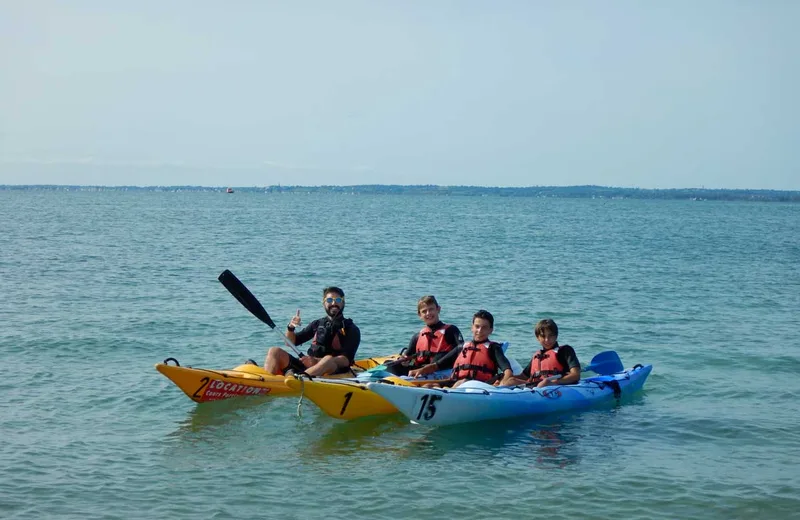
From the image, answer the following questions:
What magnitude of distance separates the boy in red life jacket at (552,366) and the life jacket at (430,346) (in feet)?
3.26

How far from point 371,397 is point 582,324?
8.26 metres

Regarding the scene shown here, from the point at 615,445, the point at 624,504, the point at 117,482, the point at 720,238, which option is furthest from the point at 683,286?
the point at 720,238

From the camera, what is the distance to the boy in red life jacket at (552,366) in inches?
396

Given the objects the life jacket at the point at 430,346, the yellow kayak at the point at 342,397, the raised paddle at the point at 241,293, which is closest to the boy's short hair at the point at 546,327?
the life jacket at the point at 430,346

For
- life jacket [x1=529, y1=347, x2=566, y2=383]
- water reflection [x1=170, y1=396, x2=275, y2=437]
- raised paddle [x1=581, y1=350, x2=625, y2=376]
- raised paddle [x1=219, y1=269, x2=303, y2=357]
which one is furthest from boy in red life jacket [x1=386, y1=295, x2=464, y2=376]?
raised paddle [x1=581, y1=350, x2=625, y2=376]

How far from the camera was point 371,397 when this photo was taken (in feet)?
30.6

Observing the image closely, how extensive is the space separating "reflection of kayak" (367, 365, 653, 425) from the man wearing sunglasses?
1.53 metres

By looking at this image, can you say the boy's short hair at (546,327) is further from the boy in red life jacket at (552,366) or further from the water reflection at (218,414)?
the water reflection at (218,414)

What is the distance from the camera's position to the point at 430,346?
10.5 metres

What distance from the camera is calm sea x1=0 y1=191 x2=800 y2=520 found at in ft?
24.1

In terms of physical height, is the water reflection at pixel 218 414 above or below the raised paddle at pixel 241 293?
below

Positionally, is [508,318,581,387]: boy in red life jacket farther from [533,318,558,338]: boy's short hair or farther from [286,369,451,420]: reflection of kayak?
[286,369,451,420]: reflection of kayak

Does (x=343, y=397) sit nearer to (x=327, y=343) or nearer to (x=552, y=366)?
(x=327, y=343)

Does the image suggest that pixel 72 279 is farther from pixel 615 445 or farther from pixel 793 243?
pixel 793 243
